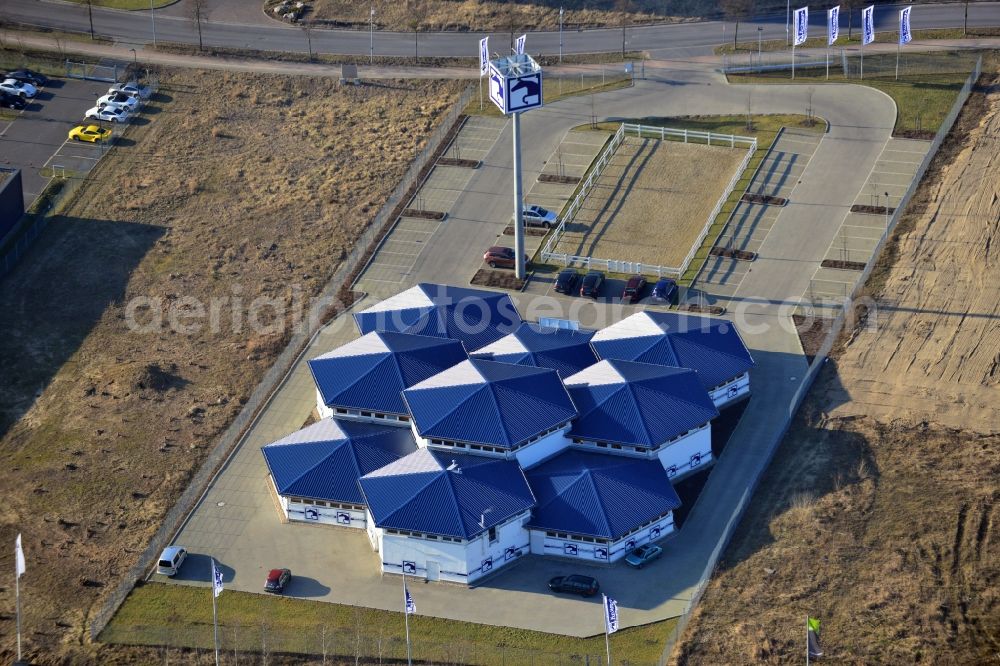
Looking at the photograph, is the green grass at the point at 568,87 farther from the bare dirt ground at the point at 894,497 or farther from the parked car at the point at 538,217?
the bare dirt ground at the point at 894,497

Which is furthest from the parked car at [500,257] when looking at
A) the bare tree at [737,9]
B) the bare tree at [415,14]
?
the bare tree at [737,9]

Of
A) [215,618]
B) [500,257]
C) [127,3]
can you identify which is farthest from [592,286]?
[127,3]

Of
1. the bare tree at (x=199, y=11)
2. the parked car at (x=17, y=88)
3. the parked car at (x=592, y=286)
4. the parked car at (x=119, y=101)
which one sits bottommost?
the parked car at (x=592, y=286)

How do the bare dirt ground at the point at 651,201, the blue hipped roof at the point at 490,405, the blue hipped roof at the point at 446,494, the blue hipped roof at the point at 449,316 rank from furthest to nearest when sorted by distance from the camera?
1. the bare dirt ground at the point at 651,201
2. the blue hipped roof at the point at 449,316
3. the blue hipped roof at the point at 490,405
4. the blue hipped roof at the point at 446,494

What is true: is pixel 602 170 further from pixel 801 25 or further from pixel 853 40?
pixel 853 40

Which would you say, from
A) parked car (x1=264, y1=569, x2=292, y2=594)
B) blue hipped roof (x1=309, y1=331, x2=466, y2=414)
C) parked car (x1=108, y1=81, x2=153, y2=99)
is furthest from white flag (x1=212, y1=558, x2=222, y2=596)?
parked car (x1=108, y1=81, x2=153, y2=99)

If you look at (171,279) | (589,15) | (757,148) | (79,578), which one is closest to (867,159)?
(757,148)

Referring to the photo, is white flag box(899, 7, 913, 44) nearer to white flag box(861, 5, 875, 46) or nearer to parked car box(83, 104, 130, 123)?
white flag box(861, 5, 875, 46)
